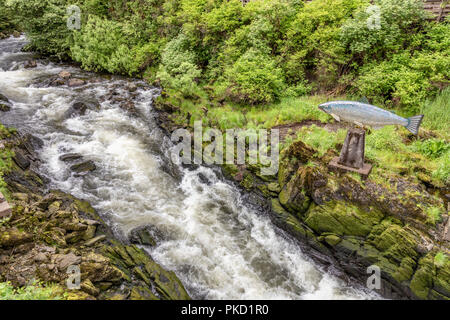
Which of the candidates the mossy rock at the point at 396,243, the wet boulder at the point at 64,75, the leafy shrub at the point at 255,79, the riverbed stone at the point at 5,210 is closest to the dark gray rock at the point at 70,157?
the riverbed stone at the point at 5,210

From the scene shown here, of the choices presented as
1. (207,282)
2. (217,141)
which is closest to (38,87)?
(217,141)

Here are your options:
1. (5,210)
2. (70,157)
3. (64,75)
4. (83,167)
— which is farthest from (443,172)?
(64,75)

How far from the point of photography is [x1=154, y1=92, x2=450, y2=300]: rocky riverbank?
251 inches

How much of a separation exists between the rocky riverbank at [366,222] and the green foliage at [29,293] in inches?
255

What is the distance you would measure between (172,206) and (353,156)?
20.8 ft

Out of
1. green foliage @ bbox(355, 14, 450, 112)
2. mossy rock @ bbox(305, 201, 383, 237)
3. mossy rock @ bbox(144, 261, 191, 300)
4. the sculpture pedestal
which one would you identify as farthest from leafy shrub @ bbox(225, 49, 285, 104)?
mossy rock @ bbox(144, 261, 191, 300)

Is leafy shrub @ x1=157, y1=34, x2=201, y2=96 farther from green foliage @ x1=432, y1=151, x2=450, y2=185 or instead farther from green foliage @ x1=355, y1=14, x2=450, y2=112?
green foliage @ x1=432, y1=151, x2=450, y2=185

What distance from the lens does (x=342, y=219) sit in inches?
295

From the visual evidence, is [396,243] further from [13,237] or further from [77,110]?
[77,110]

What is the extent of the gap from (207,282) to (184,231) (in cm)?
193

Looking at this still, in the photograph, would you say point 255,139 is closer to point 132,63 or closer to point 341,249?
point 341,249

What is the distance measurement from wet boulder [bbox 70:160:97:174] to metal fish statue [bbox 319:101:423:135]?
30.4 feet

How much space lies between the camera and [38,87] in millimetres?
17406

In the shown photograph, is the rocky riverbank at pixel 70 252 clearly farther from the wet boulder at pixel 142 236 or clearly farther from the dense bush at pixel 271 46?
the dense bush at pixel 271 46
